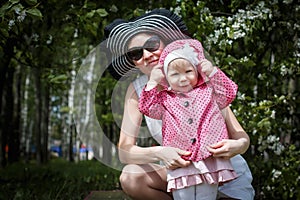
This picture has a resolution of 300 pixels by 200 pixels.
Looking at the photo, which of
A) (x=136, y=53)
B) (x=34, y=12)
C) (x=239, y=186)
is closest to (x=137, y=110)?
(x=136, y=53)

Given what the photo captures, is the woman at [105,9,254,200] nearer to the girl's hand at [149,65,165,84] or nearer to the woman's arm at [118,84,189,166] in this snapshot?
the woman's arm at [118,84,189,166]

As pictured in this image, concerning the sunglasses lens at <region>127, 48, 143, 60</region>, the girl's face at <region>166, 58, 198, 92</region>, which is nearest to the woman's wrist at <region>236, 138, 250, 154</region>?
the girl's face at <region>166, 58, 198, 92</region>

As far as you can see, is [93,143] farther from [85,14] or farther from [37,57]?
[37,57]

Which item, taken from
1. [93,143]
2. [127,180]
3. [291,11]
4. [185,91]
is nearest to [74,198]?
[93,143]

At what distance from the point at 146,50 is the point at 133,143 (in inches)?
20.8

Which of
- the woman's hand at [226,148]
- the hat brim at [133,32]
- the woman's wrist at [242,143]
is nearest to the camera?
the woman's hand at [226,148]

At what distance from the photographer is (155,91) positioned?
100 inches

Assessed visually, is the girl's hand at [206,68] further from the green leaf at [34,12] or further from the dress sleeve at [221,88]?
the green leaf at [34,12]

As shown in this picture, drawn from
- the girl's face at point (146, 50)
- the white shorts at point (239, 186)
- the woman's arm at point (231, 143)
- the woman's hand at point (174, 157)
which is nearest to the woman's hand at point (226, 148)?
the woman's arm at point (231, 143)

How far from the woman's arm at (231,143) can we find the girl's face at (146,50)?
491 mm

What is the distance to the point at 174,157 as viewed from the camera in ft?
7.91

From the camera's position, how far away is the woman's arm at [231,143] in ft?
7.84

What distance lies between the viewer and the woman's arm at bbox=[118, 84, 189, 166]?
2555mm

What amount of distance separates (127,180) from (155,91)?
0.63 meters
